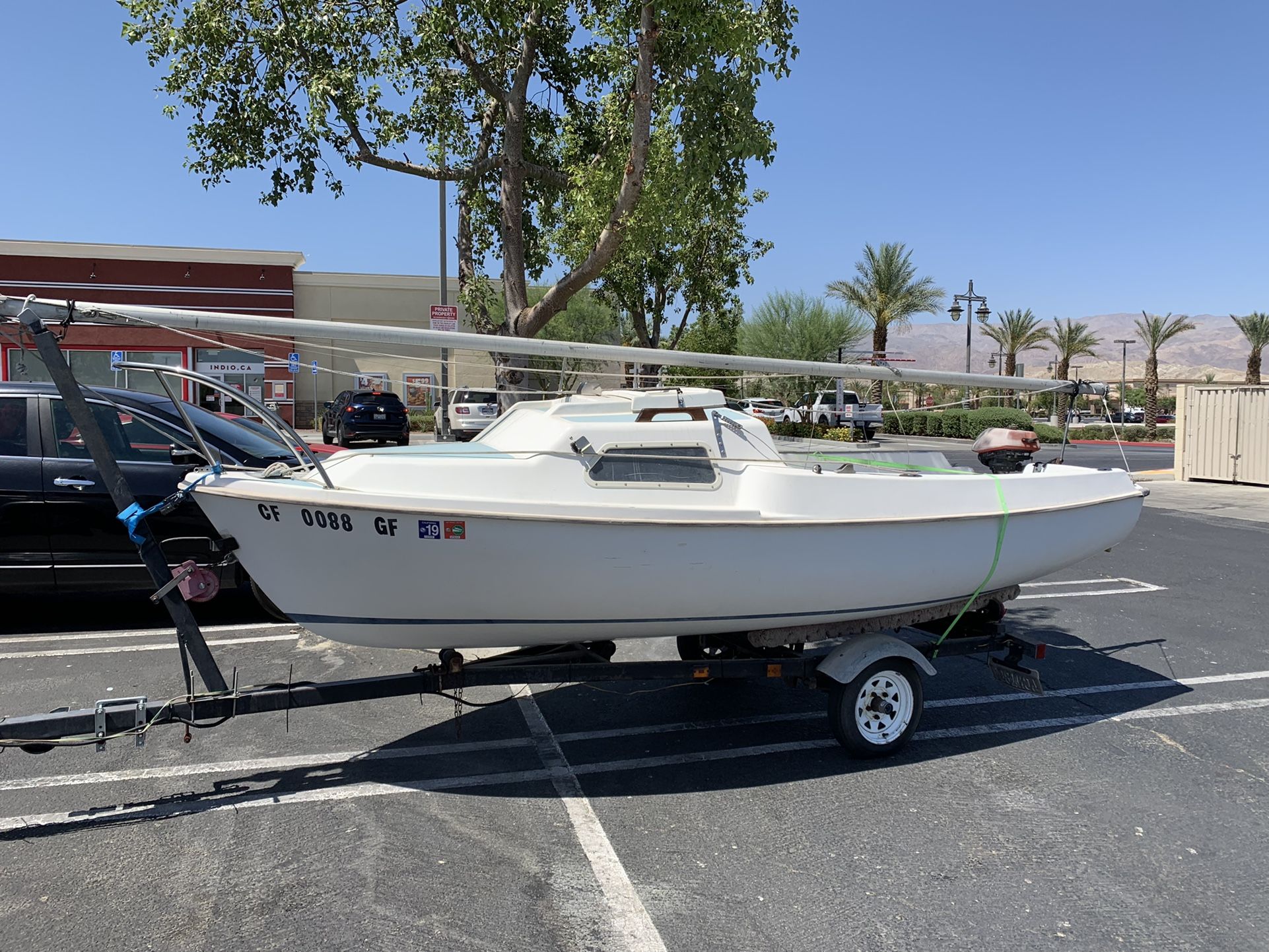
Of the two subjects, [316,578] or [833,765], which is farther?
[833,765]

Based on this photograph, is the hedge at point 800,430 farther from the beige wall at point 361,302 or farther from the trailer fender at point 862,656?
the beige wall at point 361,302

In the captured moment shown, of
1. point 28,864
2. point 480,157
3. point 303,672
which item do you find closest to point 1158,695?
point 303,672

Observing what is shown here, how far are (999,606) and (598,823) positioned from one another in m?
3.18

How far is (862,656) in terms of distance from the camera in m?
4.66

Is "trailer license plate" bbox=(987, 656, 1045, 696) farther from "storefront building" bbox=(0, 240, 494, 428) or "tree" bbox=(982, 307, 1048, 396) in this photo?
"tree" bbox=(982, 307, 1048, 396)

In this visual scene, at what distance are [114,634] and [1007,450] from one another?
6.82 meters

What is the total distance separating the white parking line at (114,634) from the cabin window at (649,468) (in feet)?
10.2

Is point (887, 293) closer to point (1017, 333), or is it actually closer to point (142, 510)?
point (1017, 333)

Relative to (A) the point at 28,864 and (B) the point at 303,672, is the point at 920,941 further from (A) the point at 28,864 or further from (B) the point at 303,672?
(B) the point at 303,672

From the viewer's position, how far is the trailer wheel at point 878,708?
4.59m

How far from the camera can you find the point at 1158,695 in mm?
5789

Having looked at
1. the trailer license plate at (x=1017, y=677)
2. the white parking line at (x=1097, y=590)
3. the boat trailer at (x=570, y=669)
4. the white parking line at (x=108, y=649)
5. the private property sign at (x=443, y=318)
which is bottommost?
the white parking line at (x=1097, y=590)

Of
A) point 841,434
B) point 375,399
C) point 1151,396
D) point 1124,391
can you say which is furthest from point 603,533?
point 1124,391

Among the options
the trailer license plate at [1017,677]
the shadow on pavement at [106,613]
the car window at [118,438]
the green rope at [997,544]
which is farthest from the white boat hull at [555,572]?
the shadow on pavement at [106,613]
